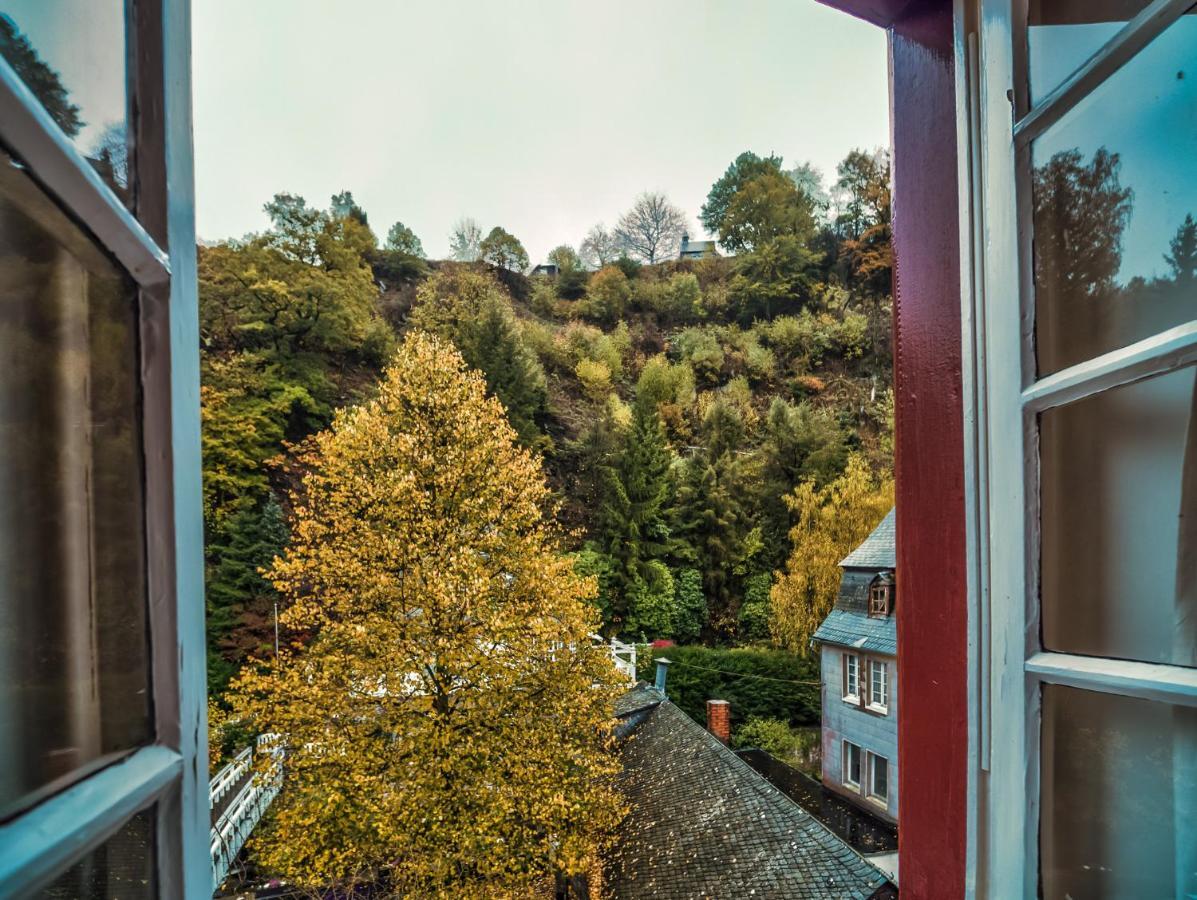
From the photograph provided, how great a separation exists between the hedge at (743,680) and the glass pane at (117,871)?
13.4 meters

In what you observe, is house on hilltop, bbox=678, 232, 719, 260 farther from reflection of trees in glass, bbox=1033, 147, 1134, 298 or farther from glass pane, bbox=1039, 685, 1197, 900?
glass pane, bbox=1039, 685, 1197, 900

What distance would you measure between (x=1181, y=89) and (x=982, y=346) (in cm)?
30

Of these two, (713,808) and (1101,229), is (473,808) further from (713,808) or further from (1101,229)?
(1101,229)

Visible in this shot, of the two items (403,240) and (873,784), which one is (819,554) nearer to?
(873,784)

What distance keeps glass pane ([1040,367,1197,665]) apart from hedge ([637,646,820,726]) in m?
13.2

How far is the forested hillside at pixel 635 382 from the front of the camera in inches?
568

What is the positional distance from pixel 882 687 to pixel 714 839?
400 cm

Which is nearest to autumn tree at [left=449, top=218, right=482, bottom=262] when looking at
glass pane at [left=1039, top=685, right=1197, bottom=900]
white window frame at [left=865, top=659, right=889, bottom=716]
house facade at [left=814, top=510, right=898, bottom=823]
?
house facade at [left=814, top=510, right=898, bottom=823]

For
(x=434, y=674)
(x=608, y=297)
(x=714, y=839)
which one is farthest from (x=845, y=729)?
(x=608, y=297)

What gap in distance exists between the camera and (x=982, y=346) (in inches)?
31.8

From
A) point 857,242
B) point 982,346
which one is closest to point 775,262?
point 857,242

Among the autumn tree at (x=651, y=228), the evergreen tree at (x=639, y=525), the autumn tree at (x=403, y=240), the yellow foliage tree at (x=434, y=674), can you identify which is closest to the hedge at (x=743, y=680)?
the evergreen tree at (x=639, y=525)

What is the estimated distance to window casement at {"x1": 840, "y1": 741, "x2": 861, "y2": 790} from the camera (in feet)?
30.3

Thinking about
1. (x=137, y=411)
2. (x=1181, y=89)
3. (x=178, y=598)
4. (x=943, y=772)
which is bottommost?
(x=943, y=772)
